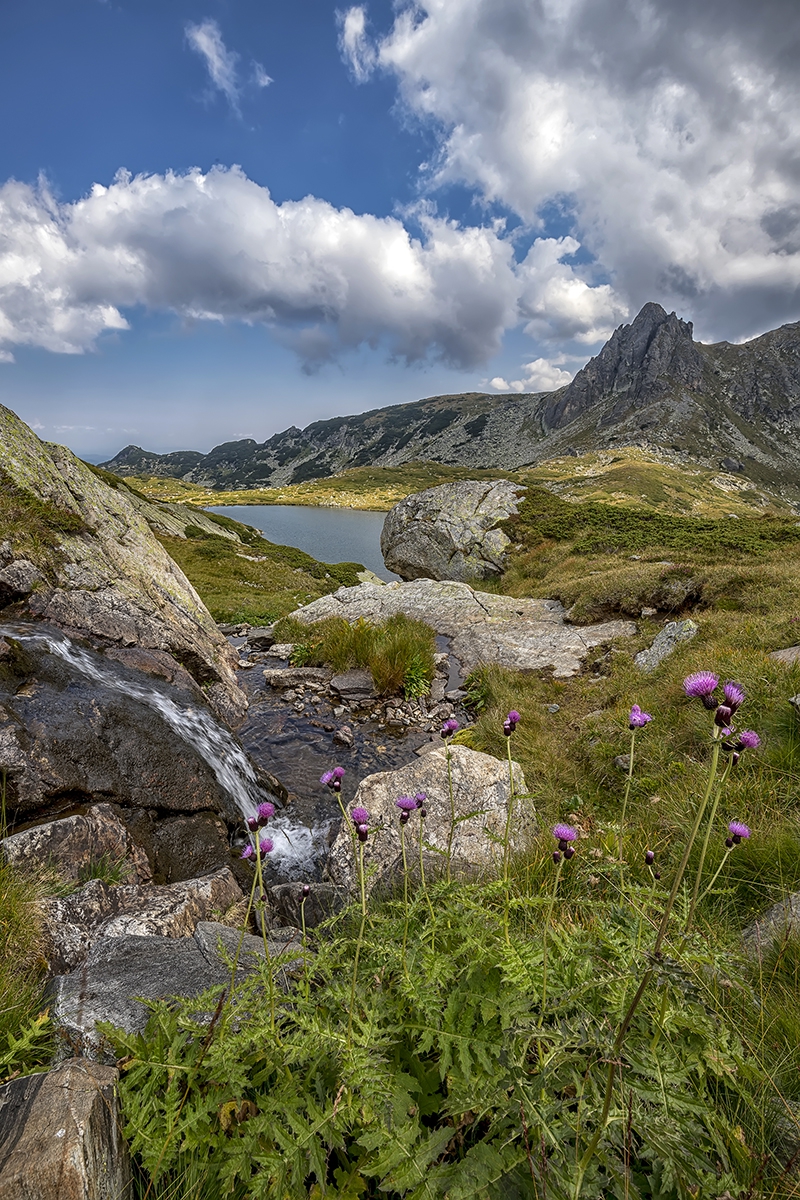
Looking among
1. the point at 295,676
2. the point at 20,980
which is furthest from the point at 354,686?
the point at 20,980

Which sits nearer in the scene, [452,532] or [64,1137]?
[64,1137]

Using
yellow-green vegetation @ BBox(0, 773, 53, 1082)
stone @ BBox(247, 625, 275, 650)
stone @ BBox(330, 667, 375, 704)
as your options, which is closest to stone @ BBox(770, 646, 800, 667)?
yellow-green vegetation @ BBox(0, 773, 53, 1082)

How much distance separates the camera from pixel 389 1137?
5.54 feet

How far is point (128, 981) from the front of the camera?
2789 mm

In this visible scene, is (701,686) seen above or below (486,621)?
above

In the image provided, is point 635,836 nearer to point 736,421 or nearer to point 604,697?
point 604,697

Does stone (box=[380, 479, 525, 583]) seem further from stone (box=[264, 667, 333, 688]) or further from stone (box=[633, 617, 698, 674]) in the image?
stone (box=[633, 617, 698, 674])

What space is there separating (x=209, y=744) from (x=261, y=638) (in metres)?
10.1

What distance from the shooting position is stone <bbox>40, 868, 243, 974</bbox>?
3385 millimetres

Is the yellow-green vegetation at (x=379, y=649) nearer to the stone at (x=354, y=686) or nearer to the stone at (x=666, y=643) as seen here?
the stone at (x=354, y=686)

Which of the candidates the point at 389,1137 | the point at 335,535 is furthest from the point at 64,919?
the point at 335,535

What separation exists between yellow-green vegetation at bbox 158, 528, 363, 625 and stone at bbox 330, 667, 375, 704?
26.3 ft

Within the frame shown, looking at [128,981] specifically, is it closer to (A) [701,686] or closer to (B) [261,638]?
(A) [701,686]

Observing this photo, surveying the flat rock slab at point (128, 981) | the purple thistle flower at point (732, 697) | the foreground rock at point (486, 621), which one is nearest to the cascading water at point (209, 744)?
the flat rock slab at point (128, 981)
